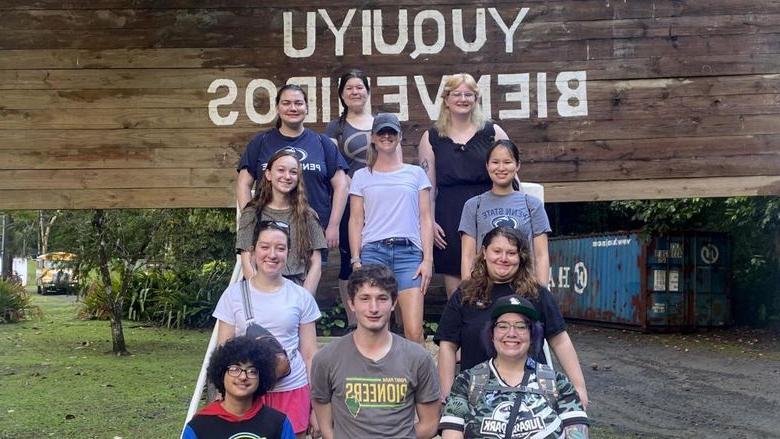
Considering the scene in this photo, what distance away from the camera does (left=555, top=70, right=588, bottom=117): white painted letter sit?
7.39 meters

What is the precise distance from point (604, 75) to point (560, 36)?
1.51 feet

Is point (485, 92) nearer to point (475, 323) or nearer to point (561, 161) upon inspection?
point (561, 161)

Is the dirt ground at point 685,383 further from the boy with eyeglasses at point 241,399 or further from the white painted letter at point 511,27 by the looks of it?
the boy with eyeglasses at point 241,399

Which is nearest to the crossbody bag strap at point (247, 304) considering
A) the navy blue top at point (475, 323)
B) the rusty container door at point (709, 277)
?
the navy blue top at point (475, 323)

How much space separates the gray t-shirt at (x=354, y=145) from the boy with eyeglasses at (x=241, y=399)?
1884 mm

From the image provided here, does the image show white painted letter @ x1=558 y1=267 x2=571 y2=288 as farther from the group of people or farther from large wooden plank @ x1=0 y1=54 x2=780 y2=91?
the group of people

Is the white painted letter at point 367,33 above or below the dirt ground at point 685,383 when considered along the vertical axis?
above

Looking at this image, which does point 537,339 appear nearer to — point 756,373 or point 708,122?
point 708,122

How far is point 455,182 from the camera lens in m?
5.27

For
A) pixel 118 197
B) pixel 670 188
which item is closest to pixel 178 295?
pixel 118 197

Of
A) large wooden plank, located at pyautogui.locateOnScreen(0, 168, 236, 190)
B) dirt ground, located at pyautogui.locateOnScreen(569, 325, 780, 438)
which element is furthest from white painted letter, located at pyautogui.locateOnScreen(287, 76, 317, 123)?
dirt ground, located at pyautogui.locateOnScreen(569, 325, 780, 438)

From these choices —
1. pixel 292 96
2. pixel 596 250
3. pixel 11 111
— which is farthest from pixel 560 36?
pixel 596 250

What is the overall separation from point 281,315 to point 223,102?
3.61m

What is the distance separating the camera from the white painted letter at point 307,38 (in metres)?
7.49
